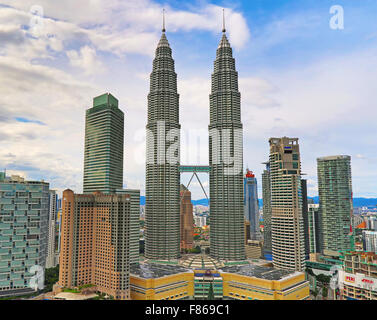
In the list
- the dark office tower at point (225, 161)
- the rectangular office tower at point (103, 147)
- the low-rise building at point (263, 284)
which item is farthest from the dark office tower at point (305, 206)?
the rectangular office tower at point (103, 147)

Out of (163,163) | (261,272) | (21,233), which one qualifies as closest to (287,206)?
(261,272)

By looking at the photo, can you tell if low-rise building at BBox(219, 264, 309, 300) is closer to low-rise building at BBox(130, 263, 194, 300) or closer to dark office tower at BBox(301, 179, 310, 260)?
low-rise building at BBox(130, 263, 194, 300)

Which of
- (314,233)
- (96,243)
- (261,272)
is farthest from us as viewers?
(314,233)

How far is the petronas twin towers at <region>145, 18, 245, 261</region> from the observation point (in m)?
Answer: 51.4

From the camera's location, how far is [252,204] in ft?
320

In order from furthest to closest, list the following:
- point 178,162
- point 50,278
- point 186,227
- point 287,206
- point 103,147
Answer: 1. point 186,227
2. point 178,162
3. point 103,147
4. point 287,206
5. point 50,278

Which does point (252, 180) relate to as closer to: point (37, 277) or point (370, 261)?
point (370, 261)

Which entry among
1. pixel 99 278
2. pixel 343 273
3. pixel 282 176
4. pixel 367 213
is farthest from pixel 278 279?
pixel 367 213

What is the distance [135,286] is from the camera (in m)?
35.1

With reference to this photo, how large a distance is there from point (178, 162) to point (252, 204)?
50078 mm

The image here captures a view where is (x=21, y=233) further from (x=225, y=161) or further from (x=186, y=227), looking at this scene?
(x=186, y=227)

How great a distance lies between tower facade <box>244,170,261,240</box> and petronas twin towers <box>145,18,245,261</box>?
44.4 meters

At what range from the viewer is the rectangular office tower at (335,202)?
194ft
